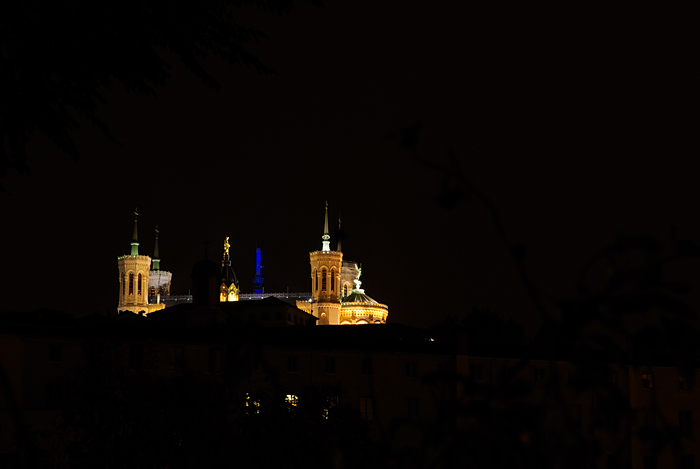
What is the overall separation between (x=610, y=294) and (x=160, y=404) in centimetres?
2882

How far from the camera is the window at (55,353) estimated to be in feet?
140

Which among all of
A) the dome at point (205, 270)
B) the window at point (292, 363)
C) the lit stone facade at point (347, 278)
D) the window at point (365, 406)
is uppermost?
the lit stone facade at point (347, 278)

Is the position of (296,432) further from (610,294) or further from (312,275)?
(312,275)

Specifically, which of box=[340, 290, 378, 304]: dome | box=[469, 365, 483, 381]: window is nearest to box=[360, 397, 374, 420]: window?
box=[469, 365, 483, 381]: window

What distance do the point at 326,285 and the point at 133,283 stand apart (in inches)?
1767

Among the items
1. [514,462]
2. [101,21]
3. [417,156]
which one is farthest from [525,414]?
[101,21]

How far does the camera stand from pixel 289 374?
4934cm

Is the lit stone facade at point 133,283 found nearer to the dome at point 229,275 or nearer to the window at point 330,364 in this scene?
the dome at point 229,275

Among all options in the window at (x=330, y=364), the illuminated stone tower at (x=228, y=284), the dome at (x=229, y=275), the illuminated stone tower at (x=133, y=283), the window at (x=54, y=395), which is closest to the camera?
the window at (x=54, y=395)

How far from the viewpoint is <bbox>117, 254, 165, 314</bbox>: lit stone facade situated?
602 feet

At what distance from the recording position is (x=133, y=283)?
185 metres

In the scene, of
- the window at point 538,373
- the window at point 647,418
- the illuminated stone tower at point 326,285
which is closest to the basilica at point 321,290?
the illuminated stone tower at point 326,285

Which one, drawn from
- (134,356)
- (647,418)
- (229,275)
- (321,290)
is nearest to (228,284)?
(229,275)

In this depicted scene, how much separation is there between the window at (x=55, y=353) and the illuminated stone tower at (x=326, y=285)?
382 feet
